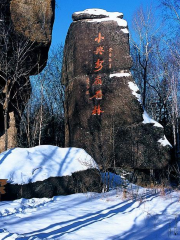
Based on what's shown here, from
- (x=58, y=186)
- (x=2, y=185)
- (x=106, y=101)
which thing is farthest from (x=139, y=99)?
(x=2, y=185)

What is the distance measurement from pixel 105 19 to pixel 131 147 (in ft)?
17.9

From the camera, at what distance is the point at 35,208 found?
472 centimetres

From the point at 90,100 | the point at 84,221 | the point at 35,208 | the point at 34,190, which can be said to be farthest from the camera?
the point at 90,100

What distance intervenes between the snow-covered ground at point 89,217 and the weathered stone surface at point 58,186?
0.57 feet

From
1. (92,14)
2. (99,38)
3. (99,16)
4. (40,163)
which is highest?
(92,14)

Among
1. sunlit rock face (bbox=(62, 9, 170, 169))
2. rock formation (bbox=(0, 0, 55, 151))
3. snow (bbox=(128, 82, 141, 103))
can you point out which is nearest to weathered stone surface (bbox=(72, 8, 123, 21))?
sunlit rock face (bbox=(62, 9, 170, 169))

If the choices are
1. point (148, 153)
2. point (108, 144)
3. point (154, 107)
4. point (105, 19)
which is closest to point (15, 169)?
point (108, 144)

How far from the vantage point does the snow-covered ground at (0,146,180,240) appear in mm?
3264

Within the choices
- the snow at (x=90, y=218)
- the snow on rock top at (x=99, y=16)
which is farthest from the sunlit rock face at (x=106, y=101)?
the snow at (x=90, y=218)

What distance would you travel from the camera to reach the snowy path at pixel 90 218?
3.26m

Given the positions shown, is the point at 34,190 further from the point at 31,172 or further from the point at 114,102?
the point at 114,102

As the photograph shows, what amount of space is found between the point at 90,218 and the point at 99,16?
9.34 m

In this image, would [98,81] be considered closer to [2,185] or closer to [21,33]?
[21,33]

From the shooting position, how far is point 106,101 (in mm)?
10445
